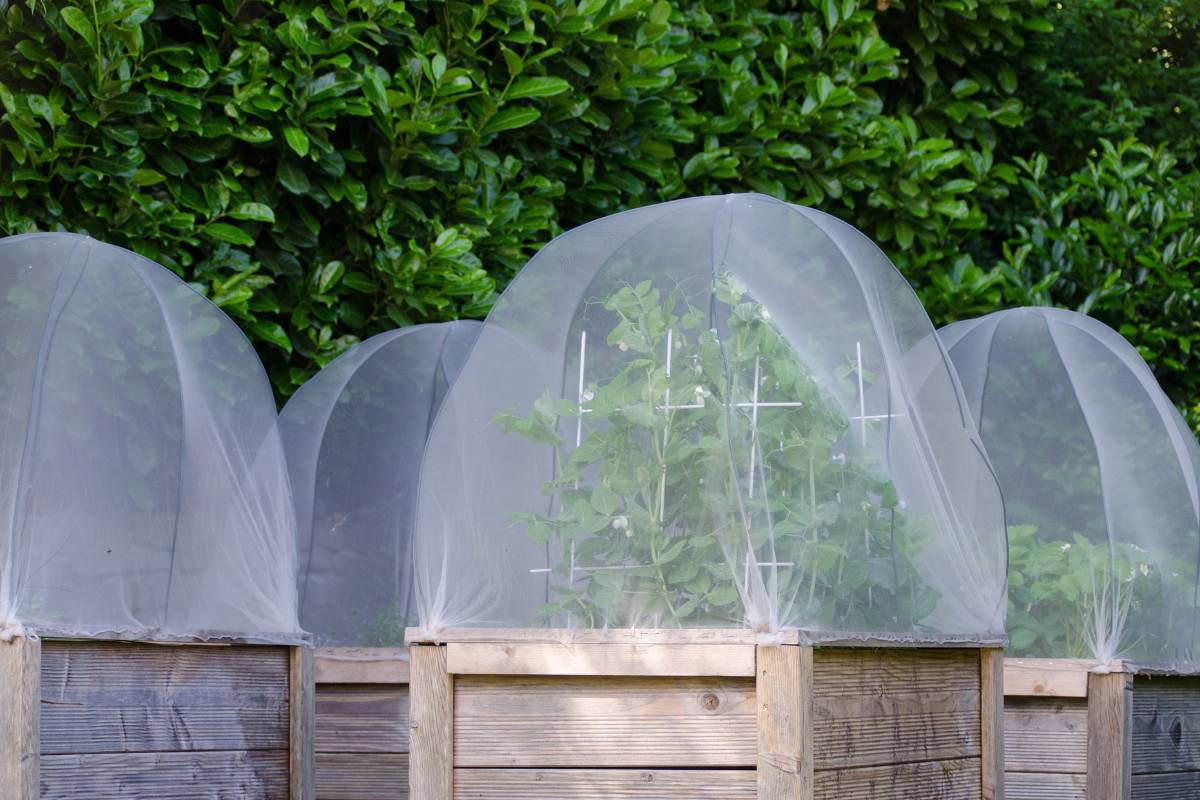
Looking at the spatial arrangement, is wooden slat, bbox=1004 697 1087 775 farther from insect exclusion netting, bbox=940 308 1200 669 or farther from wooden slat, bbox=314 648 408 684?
wooden slat, bbox=314 648 408 684

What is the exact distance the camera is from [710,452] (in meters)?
2.80

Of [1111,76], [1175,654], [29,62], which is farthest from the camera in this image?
[1111,76]

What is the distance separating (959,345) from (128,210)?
109 inches

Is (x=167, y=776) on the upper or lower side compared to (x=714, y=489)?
lower

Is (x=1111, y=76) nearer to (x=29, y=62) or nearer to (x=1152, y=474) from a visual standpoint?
(x=1152, y=474)

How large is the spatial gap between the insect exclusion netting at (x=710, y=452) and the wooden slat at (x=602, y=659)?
0.09m

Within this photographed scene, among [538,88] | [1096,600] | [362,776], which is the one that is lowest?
[362,776]

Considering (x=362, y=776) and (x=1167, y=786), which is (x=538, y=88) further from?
(x=1167, y=786)

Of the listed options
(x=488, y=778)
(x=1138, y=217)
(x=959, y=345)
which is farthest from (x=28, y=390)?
(x=1138, y=217)

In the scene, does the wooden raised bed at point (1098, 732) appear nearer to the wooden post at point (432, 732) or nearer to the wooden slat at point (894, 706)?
the wooden slat at point (894, 706)

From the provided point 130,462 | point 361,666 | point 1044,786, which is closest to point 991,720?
point 1044,786

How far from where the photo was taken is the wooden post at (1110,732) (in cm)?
395

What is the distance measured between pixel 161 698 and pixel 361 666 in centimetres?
102

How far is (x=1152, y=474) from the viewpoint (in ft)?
14.2
